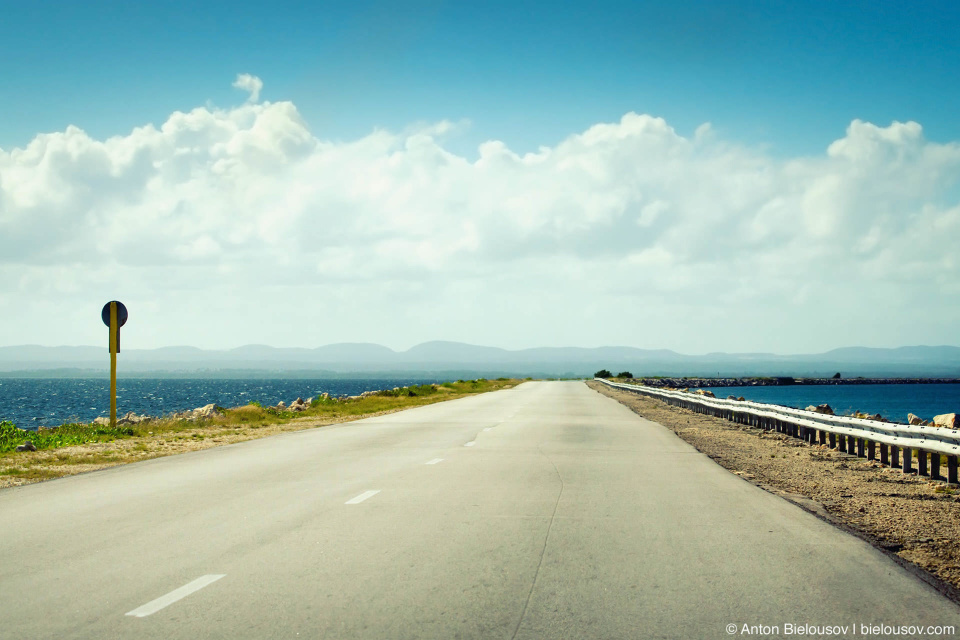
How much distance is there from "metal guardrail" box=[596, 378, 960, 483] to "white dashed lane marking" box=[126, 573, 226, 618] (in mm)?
10877

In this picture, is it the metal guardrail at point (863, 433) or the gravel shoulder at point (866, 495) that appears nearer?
the gravel shoulder at point (866, 495)

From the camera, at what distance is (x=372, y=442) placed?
20.0 metres

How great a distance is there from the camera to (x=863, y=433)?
52.5 feet

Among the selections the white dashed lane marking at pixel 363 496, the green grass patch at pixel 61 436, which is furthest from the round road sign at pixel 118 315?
the white dashed lane marking at pixel 363 496

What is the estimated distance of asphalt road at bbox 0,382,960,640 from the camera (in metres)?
5.46

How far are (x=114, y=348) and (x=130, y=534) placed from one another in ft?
52.2

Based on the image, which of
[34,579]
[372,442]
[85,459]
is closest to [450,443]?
[372,442]

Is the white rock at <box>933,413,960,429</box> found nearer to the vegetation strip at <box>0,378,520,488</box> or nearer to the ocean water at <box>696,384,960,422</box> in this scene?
the ocean water at <box>696,384,960,422</box>

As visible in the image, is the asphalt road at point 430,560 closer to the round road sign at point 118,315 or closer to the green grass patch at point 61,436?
the green grass patch at point 61,436

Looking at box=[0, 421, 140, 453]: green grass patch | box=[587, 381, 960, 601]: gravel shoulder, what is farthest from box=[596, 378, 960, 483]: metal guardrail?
box=[0, 421, 140, 453]: green grass patch

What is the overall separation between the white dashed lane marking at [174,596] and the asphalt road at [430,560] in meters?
0.02

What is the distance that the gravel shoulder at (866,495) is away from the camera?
791cm

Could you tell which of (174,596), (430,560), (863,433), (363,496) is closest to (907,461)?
(863,433)

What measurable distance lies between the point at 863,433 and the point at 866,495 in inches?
183
